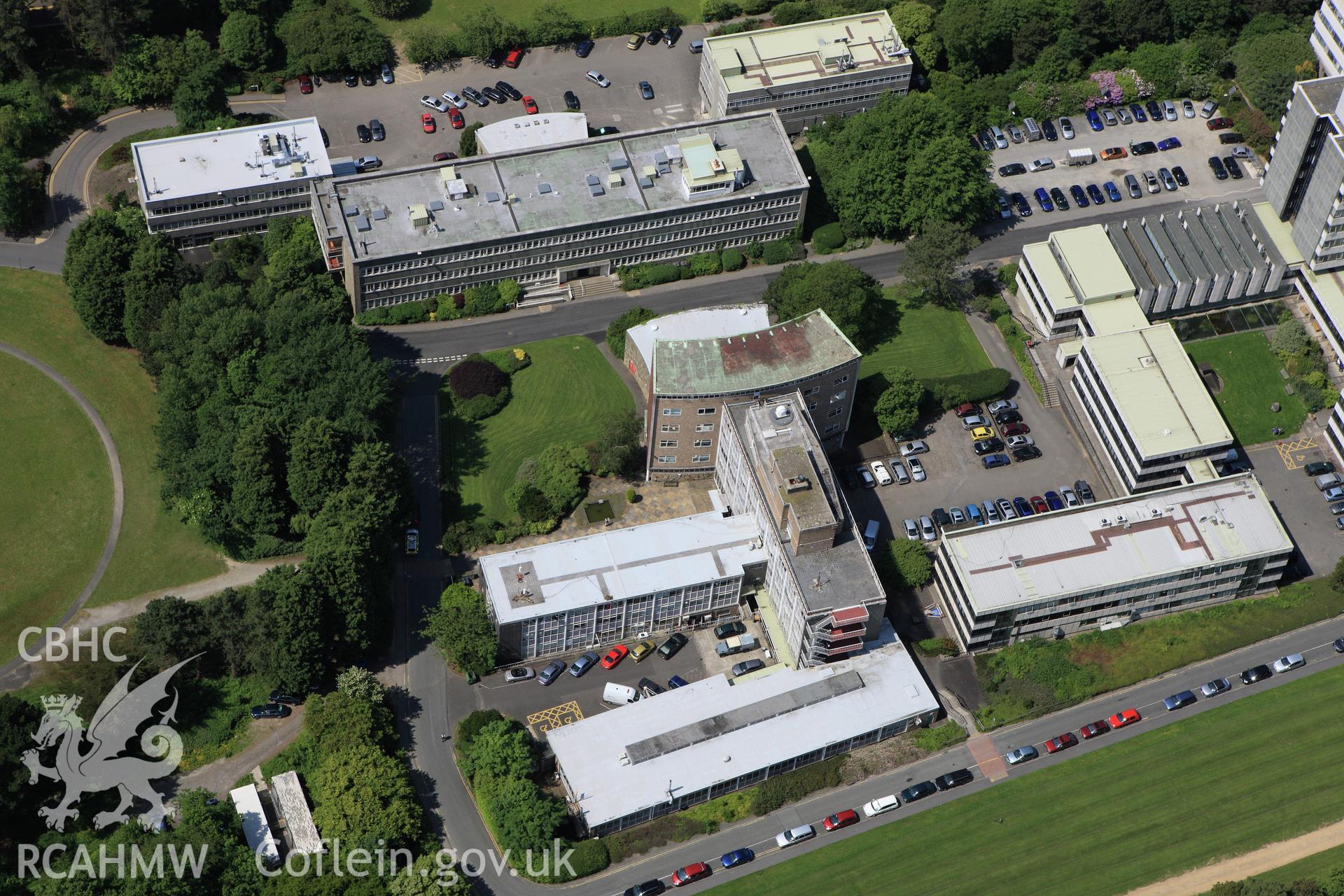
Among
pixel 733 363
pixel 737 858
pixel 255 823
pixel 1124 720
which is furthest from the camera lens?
pixel 733 363

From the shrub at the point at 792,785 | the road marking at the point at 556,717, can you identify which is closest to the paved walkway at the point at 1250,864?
the shrub at the point at 792,785

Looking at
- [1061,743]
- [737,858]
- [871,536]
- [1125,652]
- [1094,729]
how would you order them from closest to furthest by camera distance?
1. [737,858]
2. [1061,743]
3. [1094,729]
4. [1125,652]
5. [871,536]

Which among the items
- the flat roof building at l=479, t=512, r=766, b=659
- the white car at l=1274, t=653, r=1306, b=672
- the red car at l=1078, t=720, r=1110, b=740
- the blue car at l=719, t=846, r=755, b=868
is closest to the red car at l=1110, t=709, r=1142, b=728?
the red car at l=1078, t=720, r=1110, b=740

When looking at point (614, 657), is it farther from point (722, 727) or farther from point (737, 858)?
point (737, 858)

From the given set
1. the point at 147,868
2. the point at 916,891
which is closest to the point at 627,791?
the point at 916,891

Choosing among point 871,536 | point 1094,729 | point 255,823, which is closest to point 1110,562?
point 1094,729

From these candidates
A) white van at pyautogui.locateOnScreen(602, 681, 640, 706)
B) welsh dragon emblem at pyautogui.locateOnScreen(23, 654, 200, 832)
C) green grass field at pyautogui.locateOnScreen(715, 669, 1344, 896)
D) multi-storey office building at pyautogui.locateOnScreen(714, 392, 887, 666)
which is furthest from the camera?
white van at pyautogui.locateOnScreen(602, 681, 640, 706)

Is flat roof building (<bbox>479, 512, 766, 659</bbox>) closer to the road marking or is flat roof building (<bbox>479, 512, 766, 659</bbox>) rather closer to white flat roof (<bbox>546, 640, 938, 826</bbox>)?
the road marking
